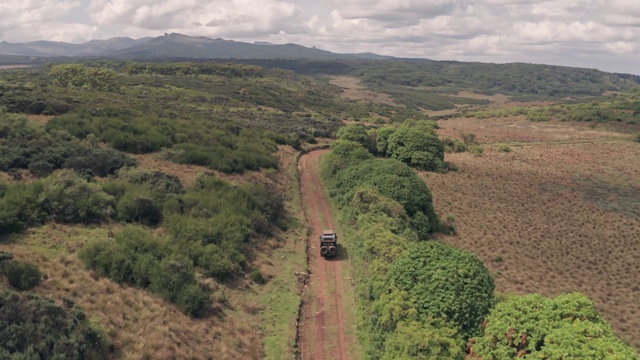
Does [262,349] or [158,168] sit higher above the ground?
[158,168]

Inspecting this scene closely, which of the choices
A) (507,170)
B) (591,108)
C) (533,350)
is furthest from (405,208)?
(591,108)

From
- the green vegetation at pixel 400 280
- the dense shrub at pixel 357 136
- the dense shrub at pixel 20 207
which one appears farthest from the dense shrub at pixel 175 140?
the dense shrub at pixel 20 207

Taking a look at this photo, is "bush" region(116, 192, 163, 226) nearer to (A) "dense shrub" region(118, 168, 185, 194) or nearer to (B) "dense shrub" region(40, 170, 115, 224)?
(B) "dense shrub" region(40, 170, 115, 224)

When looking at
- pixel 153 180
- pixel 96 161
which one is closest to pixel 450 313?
pixel 153 180

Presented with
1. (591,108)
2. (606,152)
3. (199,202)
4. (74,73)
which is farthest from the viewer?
(591,108)

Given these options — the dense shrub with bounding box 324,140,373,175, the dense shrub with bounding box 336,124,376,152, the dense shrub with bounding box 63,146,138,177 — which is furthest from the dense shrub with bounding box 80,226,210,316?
the dense shrub with bounding box 336,124,376,152

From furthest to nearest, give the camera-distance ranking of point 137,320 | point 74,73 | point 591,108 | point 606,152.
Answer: point 591,108 < point 74,73 < point 606,152 < point 137,320

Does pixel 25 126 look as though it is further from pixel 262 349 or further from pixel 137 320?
pixel 262 349
